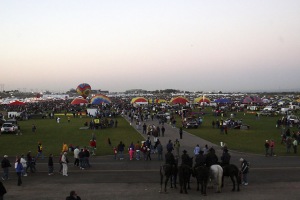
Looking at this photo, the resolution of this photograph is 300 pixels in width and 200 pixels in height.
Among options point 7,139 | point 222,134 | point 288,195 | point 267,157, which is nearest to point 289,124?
point 222,134

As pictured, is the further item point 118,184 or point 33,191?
point 118,184

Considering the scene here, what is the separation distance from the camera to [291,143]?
22516mm

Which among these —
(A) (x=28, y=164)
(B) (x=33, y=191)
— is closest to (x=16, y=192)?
(B) (x=33, y=191)

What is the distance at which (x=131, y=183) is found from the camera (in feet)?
47.1

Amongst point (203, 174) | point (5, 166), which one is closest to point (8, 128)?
point (5, 166)

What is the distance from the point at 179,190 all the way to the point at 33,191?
6.02 metres

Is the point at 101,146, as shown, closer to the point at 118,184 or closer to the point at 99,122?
the point at 118,184

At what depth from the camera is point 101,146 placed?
82.6 feet

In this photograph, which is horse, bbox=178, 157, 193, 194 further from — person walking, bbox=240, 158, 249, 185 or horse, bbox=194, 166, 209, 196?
person walking, bbox=240, 158, 249, 185

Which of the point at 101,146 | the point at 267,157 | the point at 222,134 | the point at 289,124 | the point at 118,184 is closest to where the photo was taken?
the point at 118,184

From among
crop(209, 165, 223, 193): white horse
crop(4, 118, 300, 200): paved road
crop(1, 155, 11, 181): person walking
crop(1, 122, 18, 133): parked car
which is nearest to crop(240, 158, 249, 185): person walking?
crop(4, 118, 300, 200): paved road

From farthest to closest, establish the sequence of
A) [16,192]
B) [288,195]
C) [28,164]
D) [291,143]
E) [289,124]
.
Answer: [289,124]
[291,143]
[28,164]
[16,192]
[288,195]

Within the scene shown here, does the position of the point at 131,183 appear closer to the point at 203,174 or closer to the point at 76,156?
the point at 203,174

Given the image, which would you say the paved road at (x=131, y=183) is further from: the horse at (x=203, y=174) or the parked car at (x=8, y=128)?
the parked car at (x=8, y=128)
